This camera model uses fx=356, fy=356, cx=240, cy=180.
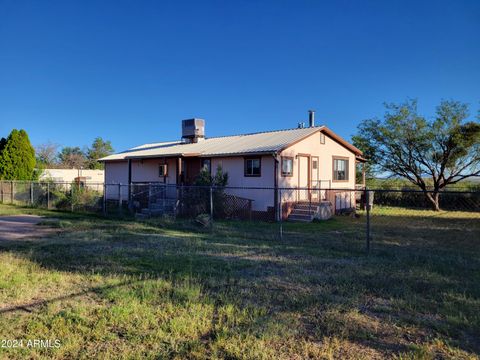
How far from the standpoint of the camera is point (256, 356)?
11.4ft

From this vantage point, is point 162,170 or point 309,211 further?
point 162,170

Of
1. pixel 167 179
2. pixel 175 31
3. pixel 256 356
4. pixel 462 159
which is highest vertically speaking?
pixel 175 31

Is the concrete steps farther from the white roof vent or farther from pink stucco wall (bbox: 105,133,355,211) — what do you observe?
the white roof vent

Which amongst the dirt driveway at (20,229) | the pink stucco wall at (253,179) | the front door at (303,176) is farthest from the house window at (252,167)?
the dirt driveway at (20,229)

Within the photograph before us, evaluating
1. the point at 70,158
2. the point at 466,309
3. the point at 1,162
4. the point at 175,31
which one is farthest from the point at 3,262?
the point at 70,158

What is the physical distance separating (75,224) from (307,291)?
10.1 meters

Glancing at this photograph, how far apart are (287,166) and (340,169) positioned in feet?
16.1

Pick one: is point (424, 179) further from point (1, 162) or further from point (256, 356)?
point (1, 162)

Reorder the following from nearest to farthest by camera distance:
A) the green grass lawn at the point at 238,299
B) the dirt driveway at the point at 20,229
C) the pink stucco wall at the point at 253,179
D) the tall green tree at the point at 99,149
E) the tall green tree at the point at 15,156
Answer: the green grass lawn at the point at 238,299 → the dirt driveway at the point at 20,229 → the pink stucco wall at the point at 253,179 → the tall green tree at the point at 15,156 → the tall green tree at the point at 99,149

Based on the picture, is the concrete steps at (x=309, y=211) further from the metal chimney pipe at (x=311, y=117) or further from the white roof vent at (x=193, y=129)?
the white roof vent at (x=193, y=129)

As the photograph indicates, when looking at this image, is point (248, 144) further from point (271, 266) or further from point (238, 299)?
point (238, 299)

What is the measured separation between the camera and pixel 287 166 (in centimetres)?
1714

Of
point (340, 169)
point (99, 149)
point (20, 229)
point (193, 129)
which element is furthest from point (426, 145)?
point (99, 149)

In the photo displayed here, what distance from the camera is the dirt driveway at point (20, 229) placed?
10.3 meters
